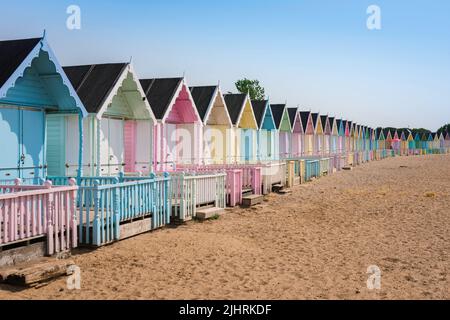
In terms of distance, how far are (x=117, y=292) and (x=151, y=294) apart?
0.49 m

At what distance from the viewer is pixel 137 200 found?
10.9 m

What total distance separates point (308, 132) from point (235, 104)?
1567cm

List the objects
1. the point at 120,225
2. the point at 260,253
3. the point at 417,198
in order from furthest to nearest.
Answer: the point at 417,198
the point at 120,225
the point at 260,253

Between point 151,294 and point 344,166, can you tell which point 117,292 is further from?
point 344,166

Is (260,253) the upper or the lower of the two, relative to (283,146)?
lower

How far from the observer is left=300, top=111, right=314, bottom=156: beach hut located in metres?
37.6

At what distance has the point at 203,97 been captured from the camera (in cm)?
2066

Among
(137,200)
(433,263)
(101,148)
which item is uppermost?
(101,148)

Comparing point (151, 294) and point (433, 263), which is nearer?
point (151, 294)

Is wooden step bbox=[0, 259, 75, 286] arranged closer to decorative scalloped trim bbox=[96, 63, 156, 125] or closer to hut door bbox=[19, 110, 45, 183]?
hut door bbox=[19, 110, 45, 183]

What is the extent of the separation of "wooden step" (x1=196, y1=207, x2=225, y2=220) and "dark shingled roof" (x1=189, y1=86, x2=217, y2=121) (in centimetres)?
651

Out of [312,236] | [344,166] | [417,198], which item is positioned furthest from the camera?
[344,166]

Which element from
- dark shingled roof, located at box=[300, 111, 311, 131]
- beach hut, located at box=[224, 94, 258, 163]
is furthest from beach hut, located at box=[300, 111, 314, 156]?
beach hut, located at box=[224, 94, 258, 163]

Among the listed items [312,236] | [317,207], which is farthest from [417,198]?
[312,236]
